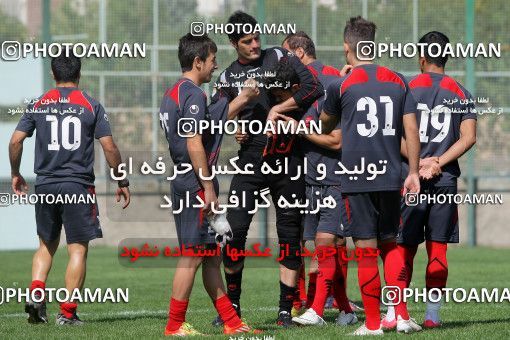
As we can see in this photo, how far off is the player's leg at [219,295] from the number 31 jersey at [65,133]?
176cm

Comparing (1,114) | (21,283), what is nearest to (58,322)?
(21,283)

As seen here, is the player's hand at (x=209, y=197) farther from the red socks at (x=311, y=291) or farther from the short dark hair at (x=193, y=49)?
the red socks at (x=311, y=291)

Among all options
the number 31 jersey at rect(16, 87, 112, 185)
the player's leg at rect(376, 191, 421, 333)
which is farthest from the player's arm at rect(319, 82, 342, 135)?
the number 31 jersey at rect(16, 87, 112, 185)

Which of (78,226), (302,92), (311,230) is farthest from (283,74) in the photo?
(78,226)

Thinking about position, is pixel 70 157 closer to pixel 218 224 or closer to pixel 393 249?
pixel 218 224

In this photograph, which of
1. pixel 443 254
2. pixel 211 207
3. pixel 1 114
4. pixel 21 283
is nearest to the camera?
pixel 211 207

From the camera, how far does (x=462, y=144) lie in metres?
8.95

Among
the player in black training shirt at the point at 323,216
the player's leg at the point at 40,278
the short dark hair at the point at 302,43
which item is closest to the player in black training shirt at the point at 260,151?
the player in black training shirt at the point at 323,216

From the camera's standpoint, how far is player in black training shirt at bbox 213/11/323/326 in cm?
923

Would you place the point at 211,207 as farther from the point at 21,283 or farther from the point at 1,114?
the point at 1,114

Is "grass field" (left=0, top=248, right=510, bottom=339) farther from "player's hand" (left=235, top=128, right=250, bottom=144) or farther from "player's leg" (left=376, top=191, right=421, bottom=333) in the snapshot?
"player's hand" (left=235, top=128, right=250, bottom=144)

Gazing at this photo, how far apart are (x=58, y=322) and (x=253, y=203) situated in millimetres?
1839

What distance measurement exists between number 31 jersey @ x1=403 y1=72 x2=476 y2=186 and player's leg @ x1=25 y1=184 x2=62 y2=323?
10.0 feet

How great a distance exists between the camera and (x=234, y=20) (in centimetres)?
936
